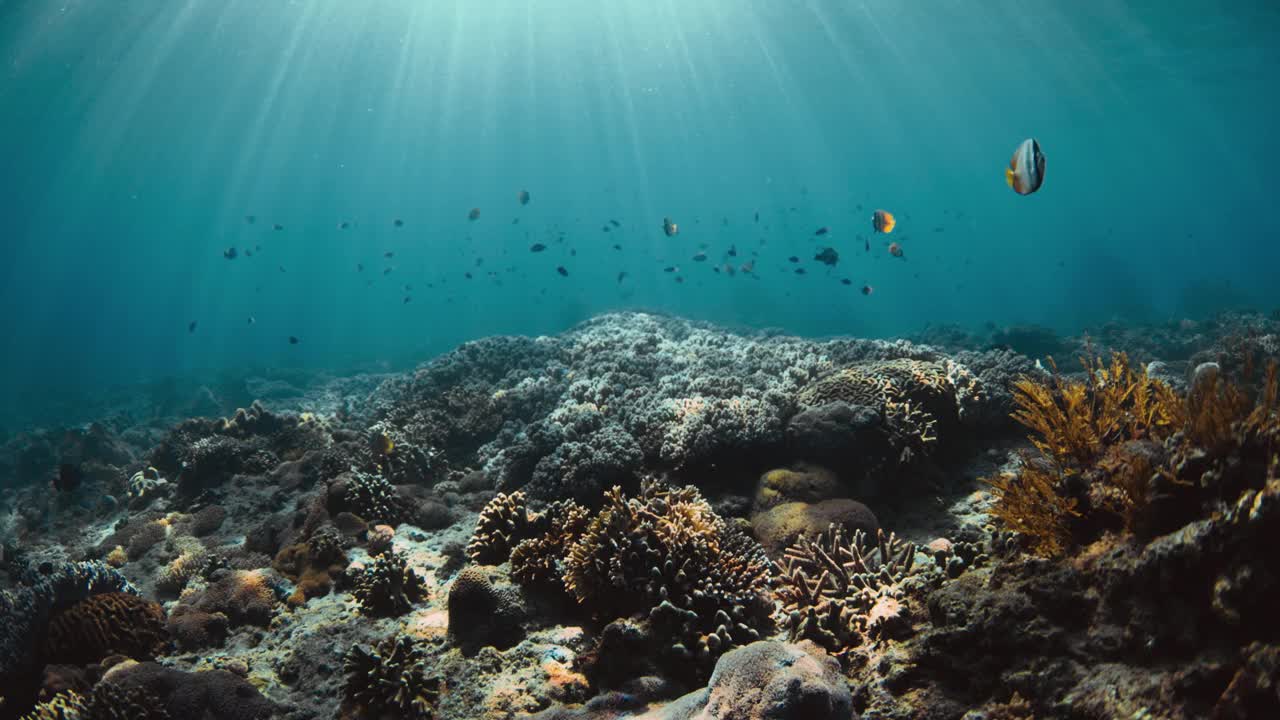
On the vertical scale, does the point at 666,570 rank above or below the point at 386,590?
above

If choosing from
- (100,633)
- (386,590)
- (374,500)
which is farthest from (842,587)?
(100,633)

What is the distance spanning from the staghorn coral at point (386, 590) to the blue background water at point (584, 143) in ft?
47.4

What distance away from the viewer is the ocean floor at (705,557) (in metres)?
2.72

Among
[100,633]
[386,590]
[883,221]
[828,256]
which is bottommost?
[386,590]

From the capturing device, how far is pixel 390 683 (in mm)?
4914

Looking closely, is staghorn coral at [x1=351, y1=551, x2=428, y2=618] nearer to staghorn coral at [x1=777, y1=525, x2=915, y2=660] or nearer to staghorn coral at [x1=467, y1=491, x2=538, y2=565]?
staghorn coral at [x1=467, y1=491, x2=538, y2=565]

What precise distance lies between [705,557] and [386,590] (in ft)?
13.4

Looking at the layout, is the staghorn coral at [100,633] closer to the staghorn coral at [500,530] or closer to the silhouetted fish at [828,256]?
the staghorn coral at [500,530]

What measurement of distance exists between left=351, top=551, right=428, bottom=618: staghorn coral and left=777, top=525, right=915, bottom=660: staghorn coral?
15.0 feet

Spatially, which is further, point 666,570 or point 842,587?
point 666,570

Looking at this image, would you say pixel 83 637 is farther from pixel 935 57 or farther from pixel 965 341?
pixel 935 57

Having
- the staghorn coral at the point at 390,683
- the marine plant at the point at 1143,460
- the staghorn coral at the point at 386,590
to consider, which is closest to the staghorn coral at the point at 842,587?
the marine plant at the point at 1143,460

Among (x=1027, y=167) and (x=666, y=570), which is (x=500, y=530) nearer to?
(x=666, y=570)

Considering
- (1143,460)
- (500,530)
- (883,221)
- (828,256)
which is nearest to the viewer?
(1143,460)
